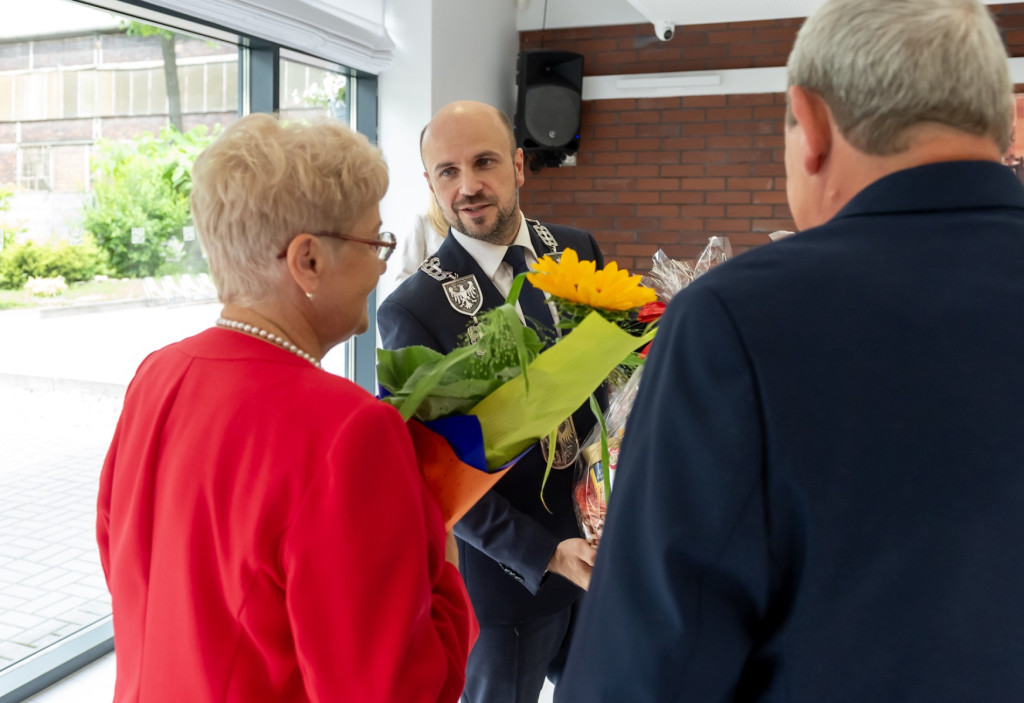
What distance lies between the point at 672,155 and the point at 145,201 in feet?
12.0

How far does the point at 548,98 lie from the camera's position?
18.9 ft

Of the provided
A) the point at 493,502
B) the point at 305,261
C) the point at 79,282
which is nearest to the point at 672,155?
the point at 79,282

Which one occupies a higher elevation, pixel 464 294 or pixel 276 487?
pixel 464 294

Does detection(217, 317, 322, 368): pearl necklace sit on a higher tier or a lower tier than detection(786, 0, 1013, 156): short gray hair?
lower

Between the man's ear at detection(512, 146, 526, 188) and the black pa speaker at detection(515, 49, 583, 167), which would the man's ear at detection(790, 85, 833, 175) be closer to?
the man's ear at detection(512, 146, 526, 188)

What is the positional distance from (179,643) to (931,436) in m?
0.83

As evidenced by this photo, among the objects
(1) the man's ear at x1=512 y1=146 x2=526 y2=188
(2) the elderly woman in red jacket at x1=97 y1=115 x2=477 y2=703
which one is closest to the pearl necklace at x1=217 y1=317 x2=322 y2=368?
(2) the elderly woman in red jacket at x1=97 y1=115 x2=477 y2=703

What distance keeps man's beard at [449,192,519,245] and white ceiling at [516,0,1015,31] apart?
3694mm

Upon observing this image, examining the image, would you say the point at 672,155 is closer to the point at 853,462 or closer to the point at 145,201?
the point at 145,201

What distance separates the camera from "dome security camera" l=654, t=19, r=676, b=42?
222 inches

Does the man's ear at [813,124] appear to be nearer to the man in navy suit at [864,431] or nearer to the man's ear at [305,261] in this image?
the man in navy suit at [864,431]

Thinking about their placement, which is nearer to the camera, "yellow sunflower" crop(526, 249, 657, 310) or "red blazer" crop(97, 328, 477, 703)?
"red blazer" crop(97, 328, 477, 703)

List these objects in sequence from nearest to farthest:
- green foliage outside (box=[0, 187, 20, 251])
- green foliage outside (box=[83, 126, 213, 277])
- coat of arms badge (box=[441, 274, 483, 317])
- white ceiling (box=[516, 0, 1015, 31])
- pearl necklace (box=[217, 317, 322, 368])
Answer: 1. pearl necklace (box=[217, 317, 322, 368])
2. coat of arms badge (box=[441, 274, 483, 317])
3. green foliage outside (box=[0, 187, 20, 251])
4. green foliage outside (box=[83, 126, 213, 277])
5. white ceiling (box=[516, 0, 1015, 31])

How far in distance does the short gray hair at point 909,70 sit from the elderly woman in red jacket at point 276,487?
0.56 metres
